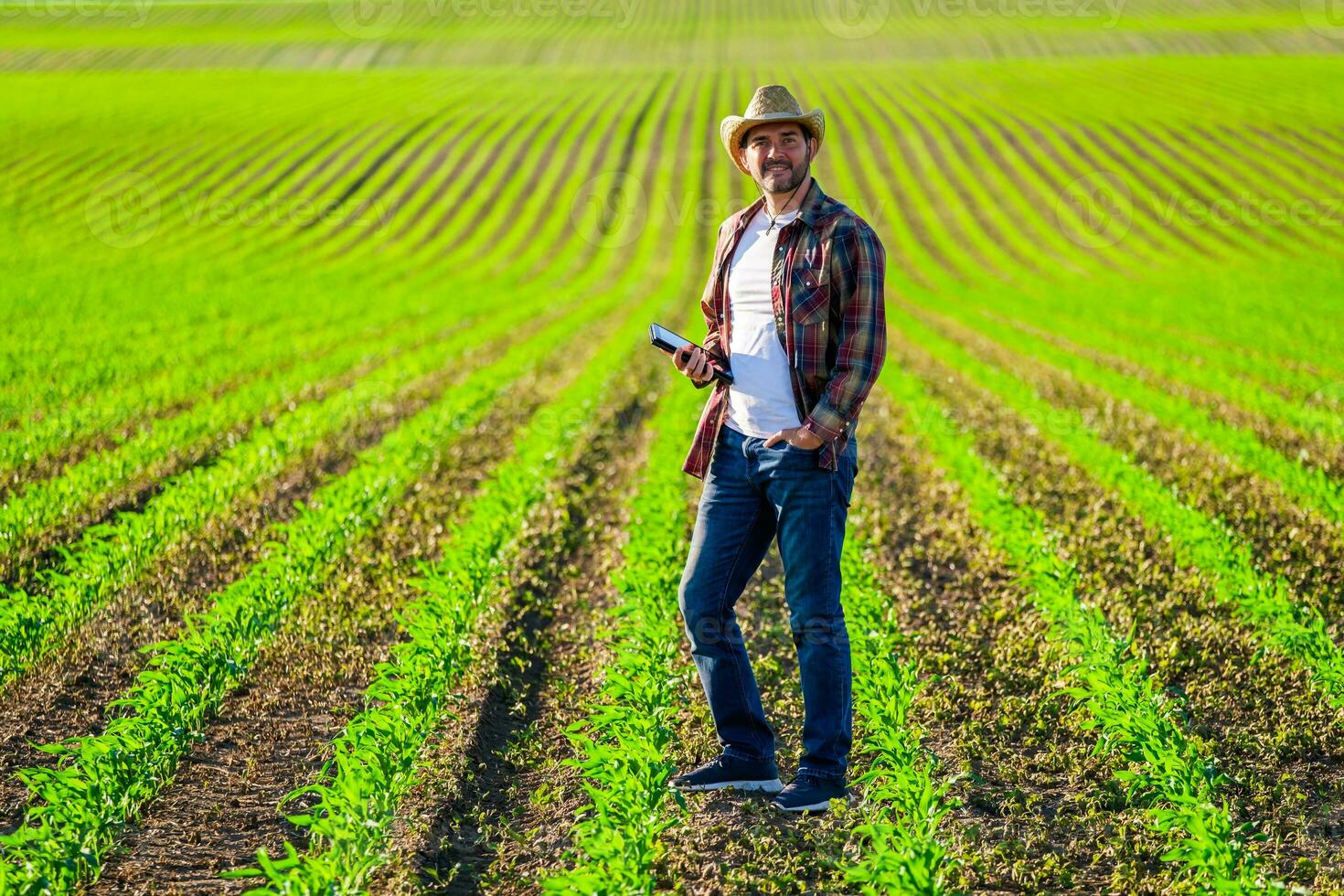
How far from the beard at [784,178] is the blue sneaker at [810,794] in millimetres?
2251

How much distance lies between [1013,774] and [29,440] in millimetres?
9497

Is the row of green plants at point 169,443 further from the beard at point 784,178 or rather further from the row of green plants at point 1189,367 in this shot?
the row of green plants at point 1189,367

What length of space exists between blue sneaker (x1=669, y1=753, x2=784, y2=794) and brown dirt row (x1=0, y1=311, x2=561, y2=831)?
2744 mm

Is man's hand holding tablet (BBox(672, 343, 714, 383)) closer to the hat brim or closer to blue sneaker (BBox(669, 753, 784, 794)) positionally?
the hat brim

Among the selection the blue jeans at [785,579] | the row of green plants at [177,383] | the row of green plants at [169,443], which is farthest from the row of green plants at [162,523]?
the blue jeans at [785,579]

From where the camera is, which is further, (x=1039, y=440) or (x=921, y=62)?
(x=921, y=62)

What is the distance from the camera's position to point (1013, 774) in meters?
4.82

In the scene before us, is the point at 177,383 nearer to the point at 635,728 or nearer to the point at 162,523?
the point at 162,523

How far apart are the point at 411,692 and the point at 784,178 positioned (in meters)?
→ 2.82

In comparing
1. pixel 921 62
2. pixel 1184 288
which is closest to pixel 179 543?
pixel 1184 288

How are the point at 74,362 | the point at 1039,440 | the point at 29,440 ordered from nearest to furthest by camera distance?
the point at 29,440
the point at 1039,440
the point at 74,362

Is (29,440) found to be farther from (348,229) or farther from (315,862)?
(348,229)

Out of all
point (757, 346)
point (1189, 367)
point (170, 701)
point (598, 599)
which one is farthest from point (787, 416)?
point (1189, 367)

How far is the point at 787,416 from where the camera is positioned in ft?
13.4
